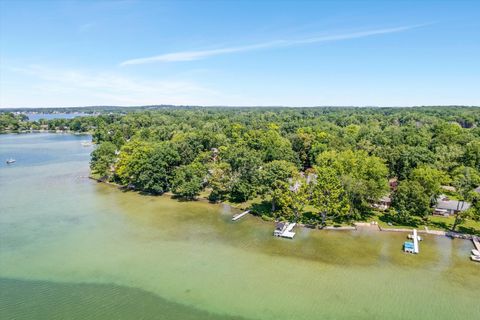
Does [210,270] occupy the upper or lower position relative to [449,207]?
lower

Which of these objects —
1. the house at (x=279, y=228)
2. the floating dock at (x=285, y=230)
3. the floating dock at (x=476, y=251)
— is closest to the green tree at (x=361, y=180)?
the floating dock at (x=285, y=230)

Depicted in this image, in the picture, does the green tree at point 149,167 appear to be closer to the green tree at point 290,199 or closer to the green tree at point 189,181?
the green tree at point 189,181

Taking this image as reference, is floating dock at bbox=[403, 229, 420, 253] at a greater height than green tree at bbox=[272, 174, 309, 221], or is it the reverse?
green tree at bbox=[272, 174, 309, 221]

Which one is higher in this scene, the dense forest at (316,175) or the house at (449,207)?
the dense forest at (316,175)

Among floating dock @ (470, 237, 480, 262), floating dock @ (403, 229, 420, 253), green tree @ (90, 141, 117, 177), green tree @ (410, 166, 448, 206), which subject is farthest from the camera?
green tree @ (90, 141, 117, 177)

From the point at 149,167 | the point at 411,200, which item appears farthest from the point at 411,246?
the point at 149,167

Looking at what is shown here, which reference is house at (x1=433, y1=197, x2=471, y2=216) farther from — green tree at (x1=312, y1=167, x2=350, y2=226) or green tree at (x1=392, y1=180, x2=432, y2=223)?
green tree at (x1=312, y1=167, x2=350, y2=226)

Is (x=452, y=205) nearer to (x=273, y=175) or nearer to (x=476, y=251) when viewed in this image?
(x=476, y=251)

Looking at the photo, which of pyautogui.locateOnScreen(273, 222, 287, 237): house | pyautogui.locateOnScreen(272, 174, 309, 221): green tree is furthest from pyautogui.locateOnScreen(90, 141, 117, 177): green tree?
pyautogui.locateOnScreen(273, 222, 287, 237): house
